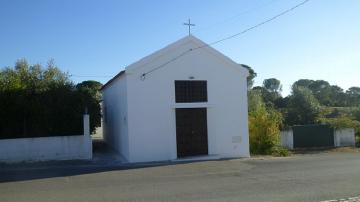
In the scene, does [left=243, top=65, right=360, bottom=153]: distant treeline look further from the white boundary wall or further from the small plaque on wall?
the white boundary wall

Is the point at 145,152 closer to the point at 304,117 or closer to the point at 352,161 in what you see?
the point at 352,161

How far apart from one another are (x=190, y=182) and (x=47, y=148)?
27.7 feet

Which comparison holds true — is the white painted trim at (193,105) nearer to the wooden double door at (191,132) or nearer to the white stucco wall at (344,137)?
the wooden double door at (191,132)

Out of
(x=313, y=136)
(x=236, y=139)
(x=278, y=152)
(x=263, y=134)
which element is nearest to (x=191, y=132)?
(x=236, y=139)

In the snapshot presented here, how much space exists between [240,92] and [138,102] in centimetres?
484

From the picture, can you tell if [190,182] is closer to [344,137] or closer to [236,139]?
[236,139]

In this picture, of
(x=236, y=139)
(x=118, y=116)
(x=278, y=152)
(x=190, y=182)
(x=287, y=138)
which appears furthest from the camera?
(x=287, y=138)

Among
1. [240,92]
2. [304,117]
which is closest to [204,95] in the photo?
[240,92]

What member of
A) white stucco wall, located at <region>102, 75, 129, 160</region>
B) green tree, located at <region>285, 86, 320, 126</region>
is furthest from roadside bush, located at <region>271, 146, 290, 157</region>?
green tree, located at <region>285, 86, 320, 126</region>

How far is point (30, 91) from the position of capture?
2022cm

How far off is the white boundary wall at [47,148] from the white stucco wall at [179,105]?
87.3 inches

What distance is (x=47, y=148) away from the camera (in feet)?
60.5

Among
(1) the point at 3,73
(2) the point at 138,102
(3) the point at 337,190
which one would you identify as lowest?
(3) the point at 337,190

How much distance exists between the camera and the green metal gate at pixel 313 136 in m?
28.0
